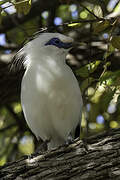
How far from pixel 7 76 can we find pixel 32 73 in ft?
4.22

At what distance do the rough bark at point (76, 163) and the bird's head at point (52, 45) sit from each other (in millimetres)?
1076

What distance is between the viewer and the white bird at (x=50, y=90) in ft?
12.4

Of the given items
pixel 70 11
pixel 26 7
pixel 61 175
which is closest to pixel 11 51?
pixel 70 11

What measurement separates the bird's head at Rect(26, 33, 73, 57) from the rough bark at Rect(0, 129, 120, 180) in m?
1.08

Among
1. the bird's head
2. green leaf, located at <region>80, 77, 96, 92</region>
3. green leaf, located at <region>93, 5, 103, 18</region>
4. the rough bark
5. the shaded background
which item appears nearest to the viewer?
the rough bark

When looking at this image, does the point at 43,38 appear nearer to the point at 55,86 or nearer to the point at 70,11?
the point at 55,86

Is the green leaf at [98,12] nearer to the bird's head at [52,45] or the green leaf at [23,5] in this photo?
the green leaf at [23,5]

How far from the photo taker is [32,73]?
3.87 metres

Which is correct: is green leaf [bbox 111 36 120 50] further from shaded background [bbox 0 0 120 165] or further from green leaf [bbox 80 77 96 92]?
shaded background [bbox 0 0 120 165]

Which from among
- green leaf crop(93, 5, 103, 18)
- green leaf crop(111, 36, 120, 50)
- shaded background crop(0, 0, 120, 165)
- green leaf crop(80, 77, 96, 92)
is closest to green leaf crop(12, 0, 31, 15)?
green leaf crop(93, 5, 103, 18)

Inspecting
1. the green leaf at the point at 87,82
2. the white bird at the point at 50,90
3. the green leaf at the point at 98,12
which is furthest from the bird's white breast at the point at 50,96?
the green leaf at the point at 98,12

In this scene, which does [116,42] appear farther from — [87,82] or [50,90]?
[50,90]

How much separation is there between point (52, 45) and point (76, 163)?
1.39 metres

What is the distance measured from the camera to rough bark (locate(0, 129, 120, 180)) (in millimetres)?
3178
